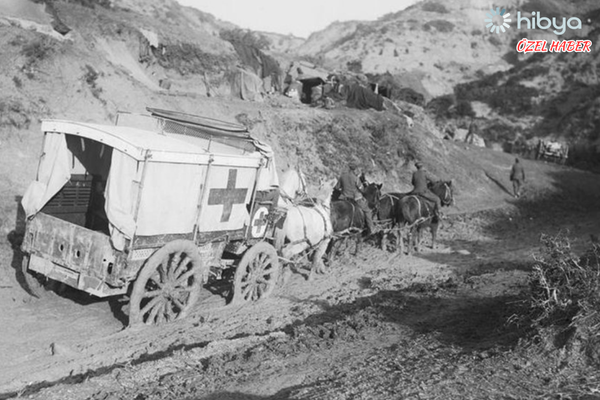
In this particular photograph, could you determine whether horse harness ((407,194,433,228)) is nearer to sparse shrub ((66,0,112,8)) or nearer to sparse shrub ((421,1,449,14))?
sparse shrub ((66,0,112,8))

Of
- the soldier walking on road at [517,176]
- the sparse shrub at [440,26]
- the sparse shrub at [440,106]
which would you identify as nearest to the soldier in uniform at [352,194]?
the soldier walking on road at [517,176]

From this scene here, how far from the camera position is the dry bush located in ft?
18.5

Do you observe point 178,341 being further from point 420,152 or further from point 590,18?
point 590,18

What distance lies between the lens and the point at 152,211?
6.84 m

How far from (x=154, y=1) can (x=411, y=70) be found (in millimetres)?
26408

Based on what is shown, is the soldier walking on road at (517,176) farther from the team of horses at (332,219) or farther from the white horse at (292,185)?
the white horse at (292,185)

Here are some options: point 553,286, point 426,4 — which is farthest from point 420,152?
point 426,4

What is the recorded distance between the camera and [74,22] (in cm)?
1911

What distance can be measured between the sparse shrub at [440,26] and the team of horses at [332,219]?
54047 millimetres

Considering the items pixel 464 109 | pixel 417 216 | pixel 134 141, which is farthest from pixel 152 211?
pixel 464 109

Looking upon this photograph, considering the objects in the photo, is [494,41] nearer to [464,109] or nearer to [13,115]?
[464,109]

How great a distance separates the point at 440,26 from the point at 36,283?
65479mm

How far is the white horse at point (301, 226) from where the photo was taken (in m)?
10.2

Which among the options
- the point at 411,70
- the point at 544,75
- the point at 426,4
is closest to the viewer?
the point at 544,75
